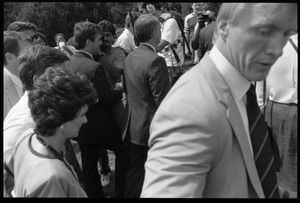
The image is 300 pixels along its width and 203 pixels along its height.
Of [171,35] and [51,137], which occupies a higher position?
[51,137]

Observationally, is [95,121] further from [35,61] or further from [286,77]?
[286,77]

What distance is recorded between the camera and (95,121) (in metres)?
3.44

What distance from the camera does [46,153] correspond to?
1.63 m

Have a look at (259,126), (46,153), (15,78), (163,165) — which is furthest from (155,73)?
(163,165)

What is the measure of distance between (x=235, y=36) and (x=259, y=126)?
292 millimetres

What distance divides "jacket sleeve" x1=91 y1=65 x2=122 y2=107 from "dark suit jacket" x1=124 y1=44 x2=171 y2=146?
159mm

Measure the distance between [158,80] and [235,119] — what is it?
212 centimetres

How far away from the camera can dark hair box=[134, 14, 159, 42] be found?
3.48 m

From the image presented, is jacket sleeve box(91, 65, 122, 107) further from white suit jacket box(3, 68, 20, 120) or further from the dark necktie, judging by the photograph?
the dark necktie

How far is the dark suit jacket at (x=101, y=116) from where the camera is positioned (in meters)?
3.33

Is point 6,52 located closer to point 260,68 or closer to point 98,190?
point 98,190

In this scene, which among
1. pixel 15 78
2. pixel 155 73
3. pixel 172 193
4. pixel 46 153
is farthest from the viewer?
pixel 155 73

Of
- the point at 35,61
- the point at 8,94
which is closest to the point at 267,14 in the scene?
the point at 35,61

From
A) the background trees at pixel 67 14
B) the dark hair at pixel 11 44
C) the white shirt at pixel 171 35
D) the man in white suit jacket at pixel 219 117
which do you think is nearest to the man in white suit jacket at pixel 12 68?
the dark hair at pixel 11 44
